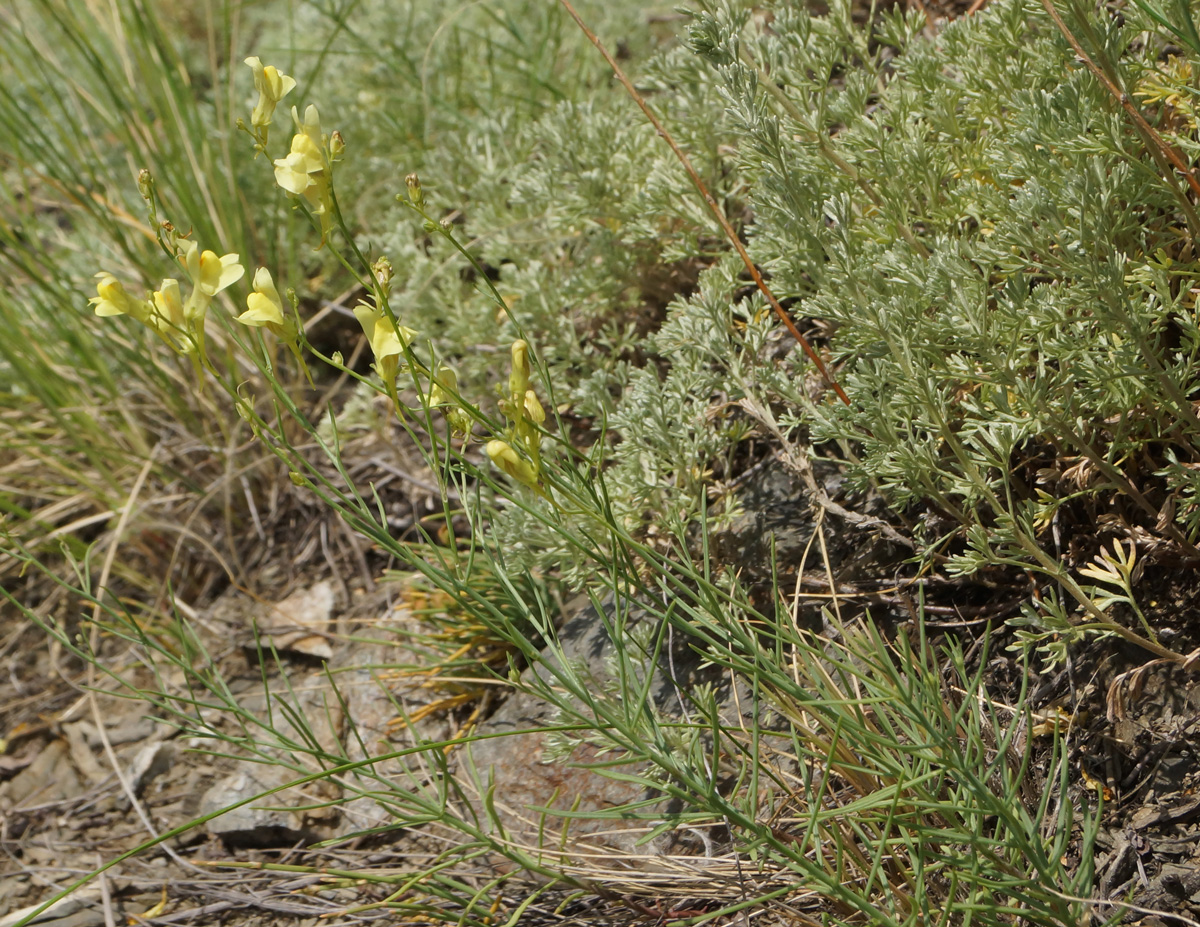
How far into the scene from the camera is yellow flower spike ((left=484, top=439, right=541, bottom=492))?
1.34 meters

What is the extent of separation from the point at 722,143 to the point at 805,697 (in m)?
1.79

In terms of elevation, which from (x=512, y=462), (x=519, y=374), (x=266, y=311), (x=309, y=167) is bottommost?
(x=512, y=462)

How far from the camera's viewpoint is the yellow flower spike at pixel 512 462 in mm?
1343

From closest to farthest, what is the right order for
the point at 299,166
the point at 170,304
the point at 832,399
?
1. the point at 299,166
2. the point at 170,304
3. the point at 832,399

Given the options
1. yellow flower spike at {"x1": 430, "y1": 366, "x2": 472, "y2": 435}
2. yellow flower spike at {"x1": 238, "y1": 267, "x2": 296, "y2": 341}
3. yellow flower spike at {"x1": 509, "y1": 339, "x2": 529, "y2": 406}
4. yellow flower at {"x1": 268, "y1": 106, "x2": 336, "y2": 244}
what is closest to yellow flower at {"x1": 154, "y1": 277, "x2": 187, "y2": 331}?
yellow flower spike at {"x1": 238, "y1": 267, "x2": 296, "y2": 341}

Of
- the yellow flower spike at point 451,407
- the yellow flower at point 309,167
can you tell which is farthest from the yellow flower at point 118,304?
the yellow flower spike at point 451,407

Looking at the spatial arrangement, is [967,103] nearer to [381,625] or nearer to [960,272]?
[960,272]

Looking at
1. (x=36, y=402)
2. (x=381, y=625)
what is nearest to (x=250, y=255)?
(x=36, y=402)

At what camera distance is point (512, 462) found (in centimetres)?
135

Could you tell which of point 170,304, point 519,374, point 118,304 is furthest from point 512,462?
point 118,304

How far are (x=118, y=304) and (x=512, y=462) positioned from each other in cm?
68

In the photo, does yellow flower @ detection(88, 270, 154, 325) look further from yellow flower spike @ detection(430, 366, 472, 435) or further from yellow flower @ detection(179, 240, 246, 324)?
yellow flower spike @ detection(430, 366, 472, 435)

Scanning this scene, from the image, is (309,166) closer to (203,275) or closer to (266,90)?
(266,90)

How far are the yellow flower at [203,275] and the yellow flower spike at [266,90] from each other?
7.9 inches
